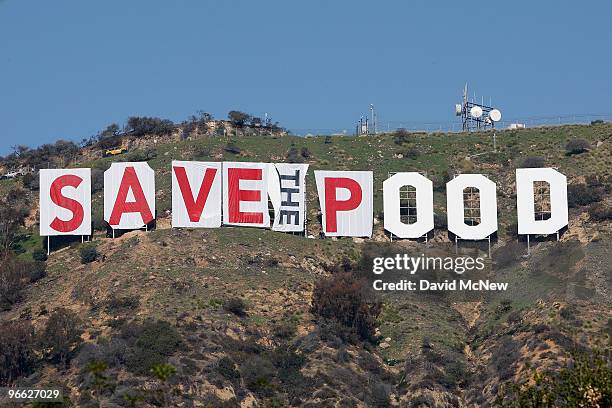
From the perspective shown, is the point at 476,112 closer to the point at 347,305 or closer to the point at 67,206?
the point at 347,305

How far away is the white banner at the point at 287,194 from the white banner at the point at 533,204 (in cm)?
1424

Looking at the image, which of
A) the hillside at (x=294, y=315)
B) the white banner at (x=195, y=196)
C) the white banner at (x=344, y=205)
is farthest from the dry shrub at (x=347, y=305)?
the white banner at (x=195, y=196)

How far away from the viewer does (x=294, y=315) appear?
91.8 meters

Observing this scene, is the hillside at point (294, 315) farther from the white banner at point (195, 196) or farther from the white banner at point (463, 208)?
the white banner at point (463, 208)

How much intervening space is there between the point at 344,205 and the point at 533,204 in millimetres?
12412

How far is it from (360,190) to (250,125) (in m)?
28.6

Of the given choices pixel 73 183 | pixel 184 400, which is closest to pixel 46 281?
pixel 73 183

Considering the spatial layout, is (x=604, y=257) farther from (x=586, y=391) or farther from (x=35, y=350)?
(x=586, y=391)

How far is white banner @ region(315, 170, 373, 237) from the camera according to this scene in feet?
335

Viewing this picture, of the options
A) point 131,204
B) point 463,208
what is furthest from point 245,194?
point 463,208

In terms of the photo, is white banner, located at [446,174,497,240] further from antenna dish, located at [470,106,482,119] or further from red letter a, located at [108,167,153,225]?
antenna dish, located at [470,106,482,119]

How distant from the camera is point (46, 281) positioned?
97.5 metres

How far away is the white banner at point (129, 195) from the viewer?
100 m

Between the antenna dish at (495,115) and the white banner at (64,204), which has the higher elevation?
the antenna dish at (495,115)
